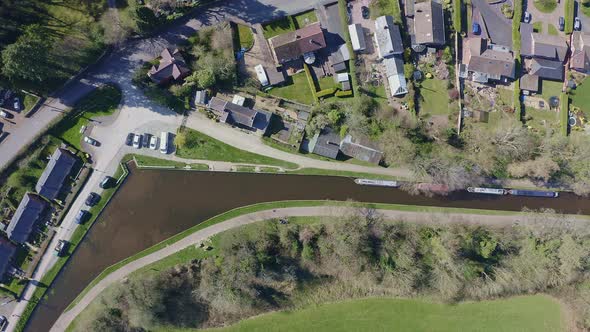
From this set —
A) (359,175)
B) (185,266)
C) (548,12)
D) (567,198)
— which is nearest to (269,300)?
(185,266)

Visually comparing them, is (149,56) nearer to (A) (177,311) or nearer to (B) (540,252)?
(A) (177,311)

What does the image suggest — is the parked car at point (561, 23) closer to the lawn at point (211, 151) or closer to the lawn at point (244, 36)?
the lawn at point (244, 36)

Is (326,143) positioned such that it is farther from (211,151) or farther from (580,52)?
(580,52)

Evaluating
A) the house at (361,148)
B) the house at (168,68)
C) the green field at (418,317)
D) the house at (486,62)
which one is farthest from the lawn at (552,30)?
the house at (168,68)

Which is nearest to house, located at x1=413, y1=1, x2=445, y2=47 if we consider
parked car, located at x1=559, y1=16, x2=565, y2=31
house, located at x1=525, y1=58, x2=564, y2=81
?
house, located at x1=525, y1=58, x2=564, y2=81

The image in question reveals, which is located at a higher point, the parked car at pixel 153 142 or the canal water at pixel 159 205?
the parked car at pixel 153 142

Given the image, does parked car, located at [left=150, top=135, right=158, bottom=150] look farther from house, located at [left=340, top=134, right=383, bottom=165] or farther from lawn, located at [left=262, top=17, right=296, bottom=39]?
house, located at [left=340, top=134, right=383, bottom=165]
